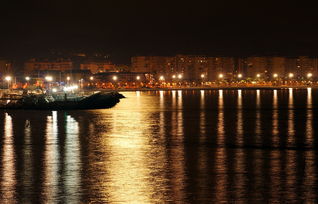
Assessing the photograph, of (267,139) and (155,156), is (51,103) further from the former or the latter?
(155,156)

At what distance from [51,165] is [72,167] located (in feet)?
2.15

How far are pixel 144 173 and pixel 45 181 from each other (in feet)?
6.93

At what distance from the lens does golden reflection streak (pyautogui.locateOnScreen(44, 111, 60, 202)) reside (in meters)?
11.0

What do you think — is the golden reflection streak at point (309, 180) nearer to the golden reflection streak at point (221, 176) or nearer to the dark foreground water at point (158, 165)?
the dark foreground water at point (158, 165)

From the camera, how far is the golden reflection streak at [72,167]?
10.8 metres

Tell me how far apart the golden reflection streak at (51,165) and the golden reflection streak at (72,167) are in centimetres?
24

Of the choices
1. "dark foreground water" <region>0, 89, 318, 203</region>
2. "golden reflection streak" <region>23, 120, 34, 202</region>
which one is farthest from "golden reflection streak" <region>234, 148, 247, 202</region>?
"golden reflection streak" <region>23, 120, 34, 202</region>

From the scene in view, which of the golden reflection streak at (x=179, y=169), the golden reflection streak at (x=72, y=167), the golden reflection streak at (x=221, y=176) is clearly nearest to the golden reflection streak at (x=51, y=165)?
the golden reflection streak at (x=72, y=167)

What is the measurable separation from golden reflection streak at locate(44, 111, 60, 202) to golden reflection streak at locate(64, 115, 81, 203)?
0.24m

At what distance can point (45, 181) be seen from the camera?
12.1 m

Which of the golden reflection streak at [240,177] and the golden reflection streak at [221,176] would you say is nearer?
the golden reflection streak at [221,176]

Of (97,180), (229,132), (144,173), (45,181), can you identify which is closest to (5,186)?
(45,181)

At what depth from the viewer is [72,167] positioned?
548 inches

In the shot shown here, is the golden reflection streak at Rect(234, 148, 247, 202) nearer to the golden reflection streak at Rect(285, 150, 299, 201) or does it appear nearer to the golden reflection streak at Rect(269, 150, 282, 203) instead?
the golden reflection streak at Rect(269, 150, 282, 203)
